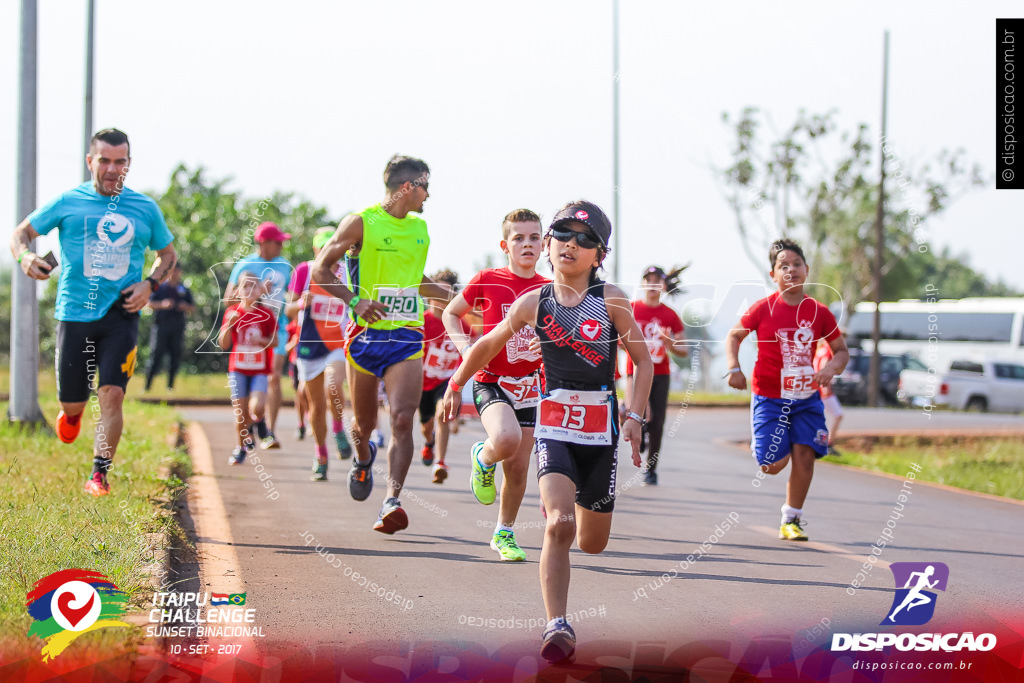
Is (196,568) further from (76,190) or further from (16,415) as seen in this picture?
(16,415)

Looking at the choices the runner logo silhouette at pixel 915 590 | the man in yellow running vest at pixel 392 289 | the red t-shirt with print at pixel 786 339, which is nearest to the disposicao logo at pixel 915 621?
the runner logo silhouette at pixel 915 590

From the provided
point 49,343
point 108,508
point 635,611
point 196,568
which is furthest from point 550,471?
point 49,343

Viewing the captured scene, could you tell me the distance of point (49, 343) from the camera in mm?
27141

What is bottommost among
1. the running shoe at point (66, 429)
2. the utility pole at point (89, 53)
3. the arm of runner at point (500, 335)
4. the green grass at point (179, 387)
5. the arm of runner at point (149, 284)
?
the green grass at point (179, 387)

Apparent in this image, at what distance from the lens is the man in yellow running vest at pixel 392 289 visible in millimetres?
7004

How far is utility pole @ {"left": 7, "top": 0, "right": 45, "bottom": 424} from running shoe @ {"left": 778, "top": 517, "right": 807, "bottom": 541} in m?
6.99

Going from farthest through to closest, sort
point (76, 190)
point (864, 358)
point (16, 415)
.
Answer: point (864, 358)
point (16, 415)
point (76, 190)

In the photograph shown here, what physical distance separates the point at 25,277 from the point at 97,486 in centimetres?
411

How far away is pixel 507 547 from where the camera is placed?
655 cm

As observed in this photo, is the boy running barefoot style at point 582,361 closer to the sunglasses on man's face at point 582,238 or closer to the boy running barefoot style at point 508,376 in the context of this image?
the sunglasses on man's face at point 582,238

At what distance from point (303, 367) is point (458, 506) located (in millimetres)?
2016

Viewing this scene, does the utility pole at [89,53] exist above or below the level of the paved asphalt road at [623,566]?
above

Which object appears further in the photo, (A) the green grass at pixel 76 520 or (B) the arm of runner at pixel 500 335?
(B) the arm of runner at pixel 500 335

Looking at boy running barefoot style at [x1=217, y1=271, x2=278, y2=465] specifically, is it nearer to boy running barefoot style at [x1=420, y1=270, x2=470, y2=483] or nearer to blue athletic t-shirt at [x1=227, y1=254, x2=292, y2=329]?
blue athletic t-shirt at [x1=227, y1=254, x2=292, y2=329]
